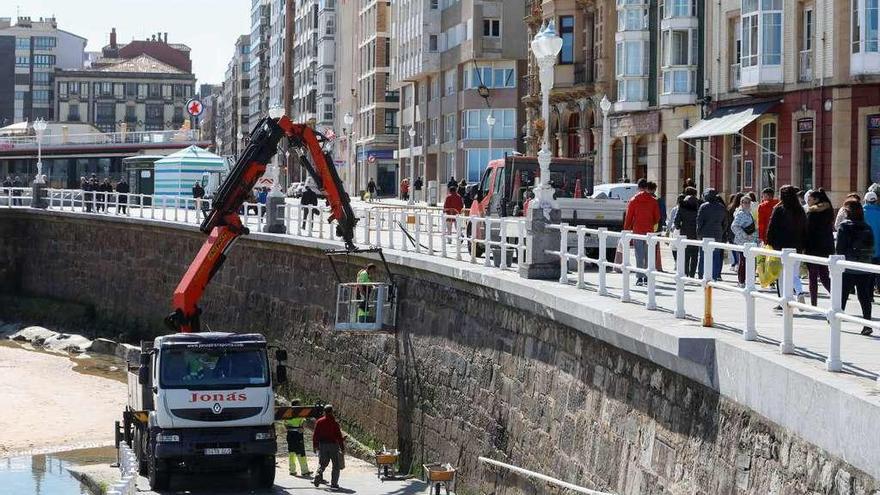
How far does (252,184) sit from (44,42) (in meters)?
157

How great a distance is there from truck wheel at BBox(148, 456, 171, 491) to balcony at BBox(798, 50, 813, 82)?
2072 centimetres

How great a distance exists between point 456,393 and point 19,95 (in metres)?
167

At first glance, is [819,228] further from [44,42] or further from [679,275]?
[44,42]

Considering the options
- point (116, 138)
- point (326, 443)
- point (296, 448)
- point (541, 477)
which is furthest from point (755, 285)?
point (116, 138)

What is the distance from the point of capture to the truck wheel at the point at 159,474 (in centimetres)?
2358

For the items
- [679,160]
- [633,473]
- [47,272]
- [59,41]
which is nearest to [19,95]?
[59,41]

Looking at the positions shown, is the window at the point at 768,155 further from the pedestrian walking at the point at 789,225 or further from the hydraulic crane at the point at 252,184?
the pedestrian walking at the point at 789,225

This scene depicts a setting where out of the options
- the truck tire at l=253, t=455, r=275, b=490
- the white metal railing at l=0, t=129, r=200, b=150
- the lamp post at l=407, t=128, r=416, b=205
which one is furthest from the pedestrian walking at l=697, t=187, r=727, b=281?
the white metal railing at l=0, t=129, r=200, b=150

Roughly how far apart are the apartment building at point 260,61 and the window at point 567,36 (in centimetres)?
9539

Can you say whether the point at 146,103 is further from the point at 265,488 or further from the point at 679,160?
the point at 265,488

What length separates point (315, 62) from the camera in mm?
123625

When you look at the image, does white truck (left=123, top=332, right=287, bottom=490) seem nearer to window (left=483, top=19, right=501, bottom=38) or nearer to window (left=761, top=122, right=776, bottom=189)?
window (left=761, top=122, right=776, bottom=189)

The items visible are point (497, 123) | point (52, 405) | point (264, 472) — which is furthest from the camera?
point (497, 123)

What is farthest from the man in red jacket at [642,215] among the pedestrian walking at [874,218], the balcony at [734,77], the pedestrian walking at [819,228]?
the balcony at [734,77]
